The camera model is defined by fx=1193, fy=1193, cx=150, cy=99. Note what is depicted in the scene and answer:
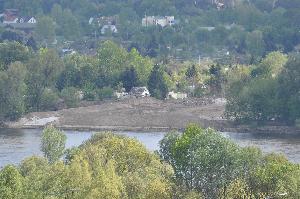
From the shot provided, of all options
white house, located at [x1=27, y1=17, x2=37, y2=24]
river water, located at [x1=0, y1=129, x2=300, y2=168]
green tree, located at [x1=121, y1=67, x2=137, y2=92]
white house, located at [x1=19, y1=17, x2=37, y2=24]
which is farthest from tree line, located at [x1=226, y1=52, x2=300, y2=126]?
white house, located at [x1=19, y1=17, x2=37, y2=24]

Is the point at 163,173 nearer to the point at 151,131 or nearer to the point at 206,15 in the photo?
the point at 151,131

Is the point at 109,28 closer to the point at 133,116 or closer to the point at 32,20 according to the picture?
the point at 32,20

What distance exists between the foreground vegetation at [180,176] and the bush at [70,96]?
24.7m

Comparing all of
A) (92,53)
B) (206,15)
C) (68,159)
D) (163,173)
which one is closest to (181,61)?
(92,53)

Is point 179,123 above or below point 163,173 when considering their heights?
below

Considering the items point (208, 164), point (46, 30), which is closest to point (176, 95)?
point (46, 30)

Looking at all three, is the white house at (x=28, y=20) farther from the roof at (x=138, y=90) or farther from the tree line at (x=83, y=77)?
the roof at (x=138, y=90)

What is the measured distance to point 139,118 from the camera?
159ft

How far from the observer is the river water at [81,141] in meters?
38.3

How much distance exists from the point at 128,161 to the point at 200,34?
45.2m

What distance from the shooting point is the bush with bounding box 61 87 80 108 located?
5169 cm

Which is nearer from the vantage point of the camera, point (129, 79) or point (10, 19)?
point (129, 79)

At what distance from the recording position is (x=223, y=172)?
24.1 metres

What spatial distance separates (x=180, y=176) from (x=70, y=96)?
1091 inches
